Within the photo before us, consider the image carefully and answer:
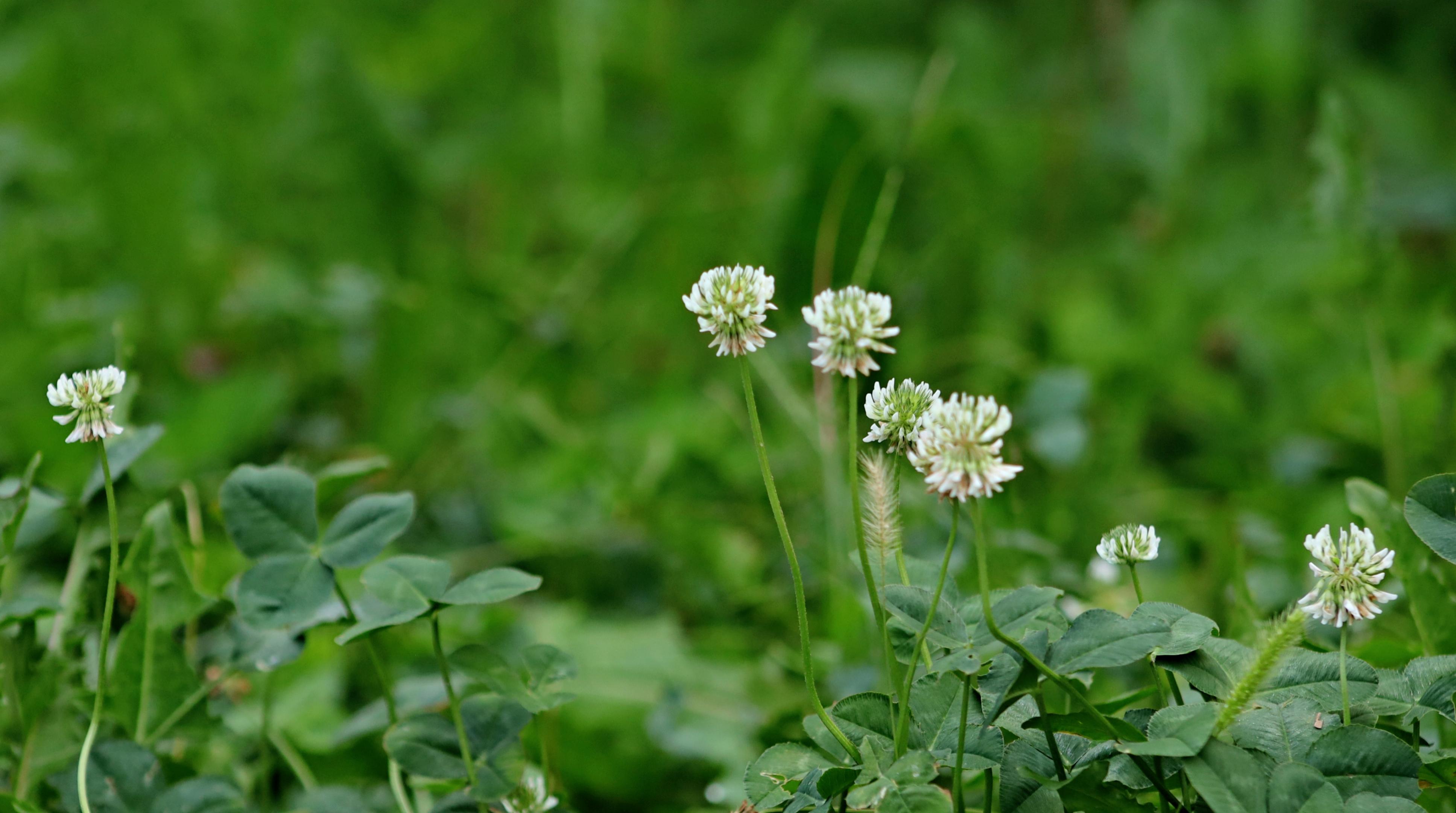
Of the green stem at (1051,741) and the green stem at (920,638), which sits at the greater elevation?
the green stem at (920,638)

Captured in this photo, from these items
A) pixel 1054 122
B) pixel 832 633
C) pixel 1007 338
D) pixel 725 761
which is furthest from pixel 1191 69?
pixel 725 761

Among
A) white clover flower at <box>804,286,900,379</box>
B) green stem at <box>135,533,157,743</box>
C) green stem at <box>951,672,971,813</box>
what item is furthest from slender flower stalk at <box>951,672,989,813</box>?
green stem at <box>135,533,157,743</box>

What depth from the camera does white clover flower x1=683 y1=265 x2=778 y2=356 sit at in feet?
1.43

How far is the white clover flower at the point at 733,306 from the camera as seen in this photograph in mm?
435

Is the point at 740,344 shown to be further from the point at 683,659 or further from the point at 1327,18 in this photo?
the point at 1327,18

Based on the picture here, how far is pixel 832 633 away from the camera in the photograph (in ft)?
3.16

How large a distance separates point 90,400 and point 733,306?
0.28 m

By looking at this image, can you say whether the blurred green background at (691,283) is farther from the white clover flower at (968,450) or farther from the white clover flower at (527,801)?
the white clover flower at (968,450)

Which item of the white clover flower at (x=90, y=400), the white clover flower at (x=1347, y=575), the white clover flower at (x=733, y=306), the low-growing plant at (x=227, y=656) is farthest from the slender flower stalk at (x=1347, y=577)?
the white clover flower at (x=90, y=400)

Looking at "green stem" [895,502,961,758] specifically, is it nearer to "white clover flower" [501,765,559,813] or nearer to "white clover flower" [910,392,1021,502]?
"white clover flower" [910,392,1021,502]

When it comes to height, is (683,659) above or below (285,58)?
below

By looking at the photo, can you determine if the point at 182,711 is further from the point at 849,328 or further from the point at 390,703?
the point at 849,328

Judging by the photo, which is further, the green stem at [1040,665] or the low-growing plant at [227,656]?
the low-growing plant at [227,656]

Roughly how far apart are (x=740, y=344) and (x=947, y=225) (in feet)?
4.07
